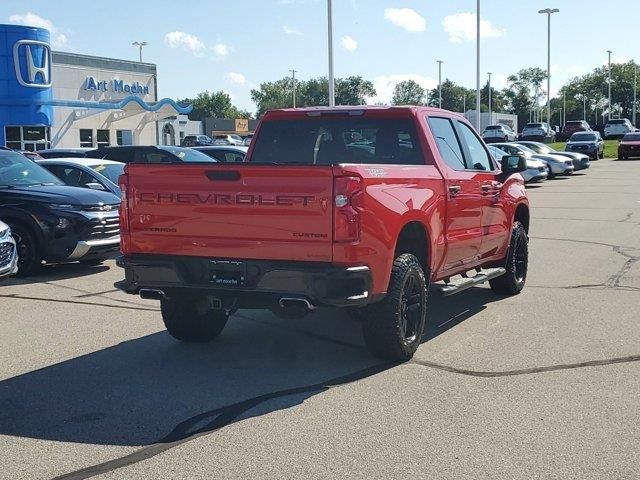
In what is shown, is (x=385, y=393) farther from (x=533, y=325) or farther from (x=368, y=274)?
(x=533, y=325)

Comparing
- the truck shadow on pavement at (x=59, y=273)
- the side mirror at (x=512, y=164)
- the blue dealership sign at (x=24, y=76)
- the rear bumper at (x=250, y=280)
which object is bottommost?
the truck shadow on pavement at (x=59, y=273)

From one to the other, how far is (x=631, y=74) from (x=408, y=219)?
5775 inches

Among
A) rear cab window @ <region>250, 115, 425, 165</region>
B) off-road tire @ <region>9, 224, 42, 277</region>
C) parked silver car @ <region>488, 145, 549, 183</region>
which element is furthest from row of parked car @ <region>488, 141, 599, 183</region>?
A: rear cab window @ <region>250, 115, 425, 165</region>

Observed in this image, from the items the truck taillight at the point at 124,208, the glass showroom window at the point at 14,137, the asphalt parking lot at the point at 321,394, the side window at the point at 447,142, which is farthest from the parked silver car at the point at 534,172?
the glass showroom window at the point at 14,137

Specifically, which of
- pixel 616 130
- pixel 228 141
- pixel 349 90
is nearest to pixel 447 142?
pixel 228 141

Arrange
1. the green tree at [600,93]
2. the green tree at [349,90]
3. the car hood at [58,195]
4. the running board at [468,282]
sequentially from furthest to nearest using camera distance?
the green tree at [600,93]
the green tree at [349,90]
the car hood at [58,195]
the running board at [468,282]

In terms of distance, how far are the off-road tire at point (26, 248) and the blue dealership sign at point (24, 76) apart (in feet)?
95.2

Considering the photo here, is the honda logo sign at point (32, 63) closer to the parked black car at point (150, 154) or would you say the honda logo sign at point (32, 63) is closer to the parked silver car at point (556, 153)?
the parked black car at point (150, 154)

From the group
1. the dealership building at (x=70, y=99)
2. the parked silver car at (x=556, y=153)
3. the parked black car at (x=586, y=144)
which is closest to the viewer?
the parked silver car at (x=556, y=153)

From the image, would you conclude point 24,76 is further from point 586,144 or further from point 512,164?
point 512,164

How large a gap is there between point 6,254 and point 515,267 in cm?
563

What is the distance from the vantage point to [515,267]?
8.89 meters

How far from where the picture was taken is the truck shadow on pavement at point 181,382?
4.79m

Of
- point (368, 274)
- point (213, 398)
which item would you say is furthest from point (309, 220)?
point (213, 398)
